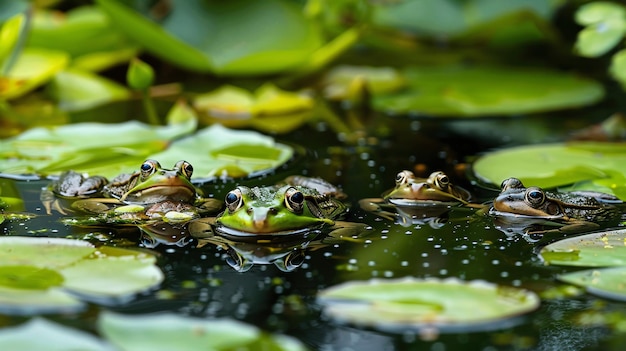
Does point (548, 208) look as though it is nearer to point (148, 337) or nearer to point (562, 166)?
point (562, 166)

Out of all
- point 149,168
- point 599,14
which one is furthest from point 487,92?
point 149,168

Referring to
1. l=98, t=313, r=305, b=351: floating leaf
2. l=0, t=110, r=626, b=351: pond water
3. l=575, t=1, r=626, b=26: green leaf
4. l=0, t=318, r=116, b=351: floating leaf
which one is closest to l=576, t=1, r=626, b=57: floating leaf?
l=575, t=1, r=626, b=26: green leaf

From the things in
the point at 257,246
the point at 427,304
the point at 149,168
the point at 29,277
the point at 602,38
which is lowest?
the point at 427,304

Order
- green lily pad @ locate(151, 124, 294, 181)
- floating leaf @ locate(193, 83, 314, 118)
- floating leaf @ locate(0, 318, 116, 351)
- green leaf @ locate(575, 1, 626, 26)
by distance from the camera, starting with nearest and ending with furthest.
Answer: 1. floating leaf @ locate(0, 318, 116, 351)
2. green lily pad @ locate(151, 124, 294, 181)
3. green leaf @ locate(575, 1, 626, 26)
4. floating leaf @ locate(193, 83, 314, 118)

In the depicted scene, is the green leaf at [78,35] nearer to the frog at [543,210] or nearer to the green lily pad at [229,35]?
the green lily pad at [229,35]

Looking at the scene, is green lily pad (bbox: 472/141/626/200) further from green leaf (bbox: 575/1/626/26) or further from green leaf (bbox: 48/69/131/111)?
green leaf (bbox: 48/69/131/111)

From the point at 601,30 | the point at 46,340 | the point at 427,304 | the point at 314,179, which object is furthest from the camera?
the point at 601,30

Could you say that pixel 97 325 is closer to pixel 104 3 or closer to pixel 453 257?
pixel 453 257
